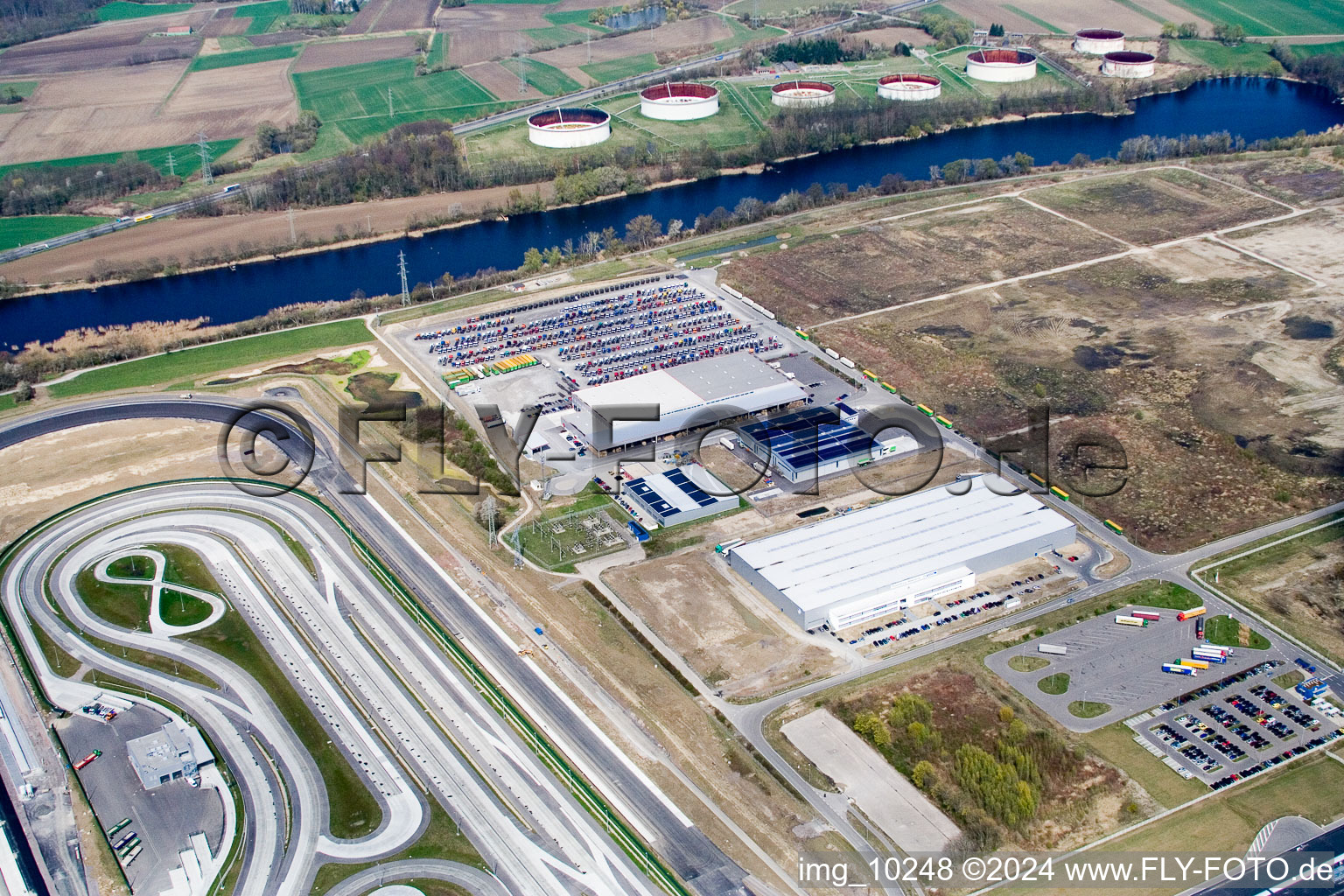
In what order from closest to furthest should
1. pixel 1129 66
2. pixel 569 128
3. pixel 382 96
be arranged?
pixel 569 128, pixel 1129 66, pixel 382 96

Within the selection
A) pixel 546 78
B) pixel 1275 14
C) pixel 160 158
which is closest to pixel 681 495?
pixel 160 158

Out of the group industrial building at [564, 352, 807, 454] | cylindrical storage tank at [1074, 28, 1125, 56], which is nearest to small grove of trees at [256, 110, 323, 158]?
industrial building at [564, 352, 807, 454]

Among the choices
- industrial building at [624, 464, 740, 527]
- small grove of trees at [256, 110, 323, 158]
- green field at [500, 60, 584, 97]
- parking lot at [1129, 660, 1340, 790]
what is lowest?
parking lot at [1129, 660, 1340, 790]

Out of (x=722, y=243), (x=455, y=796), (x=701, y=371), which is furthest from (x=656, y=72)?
→ (x=455, y=796)

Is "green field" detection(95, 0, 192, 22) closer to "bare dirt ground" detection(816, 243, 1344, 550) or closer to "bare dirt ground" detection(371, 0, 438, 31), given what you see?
"bare dirt ground" detection(371, 0, 438, 31)

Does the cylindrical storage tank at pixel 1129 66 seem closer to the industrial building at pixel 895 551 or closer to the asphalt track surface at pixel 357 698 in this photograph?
the industrial building at pixel 895 551

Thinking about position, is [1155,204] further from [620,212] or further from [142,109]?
[142,109]
